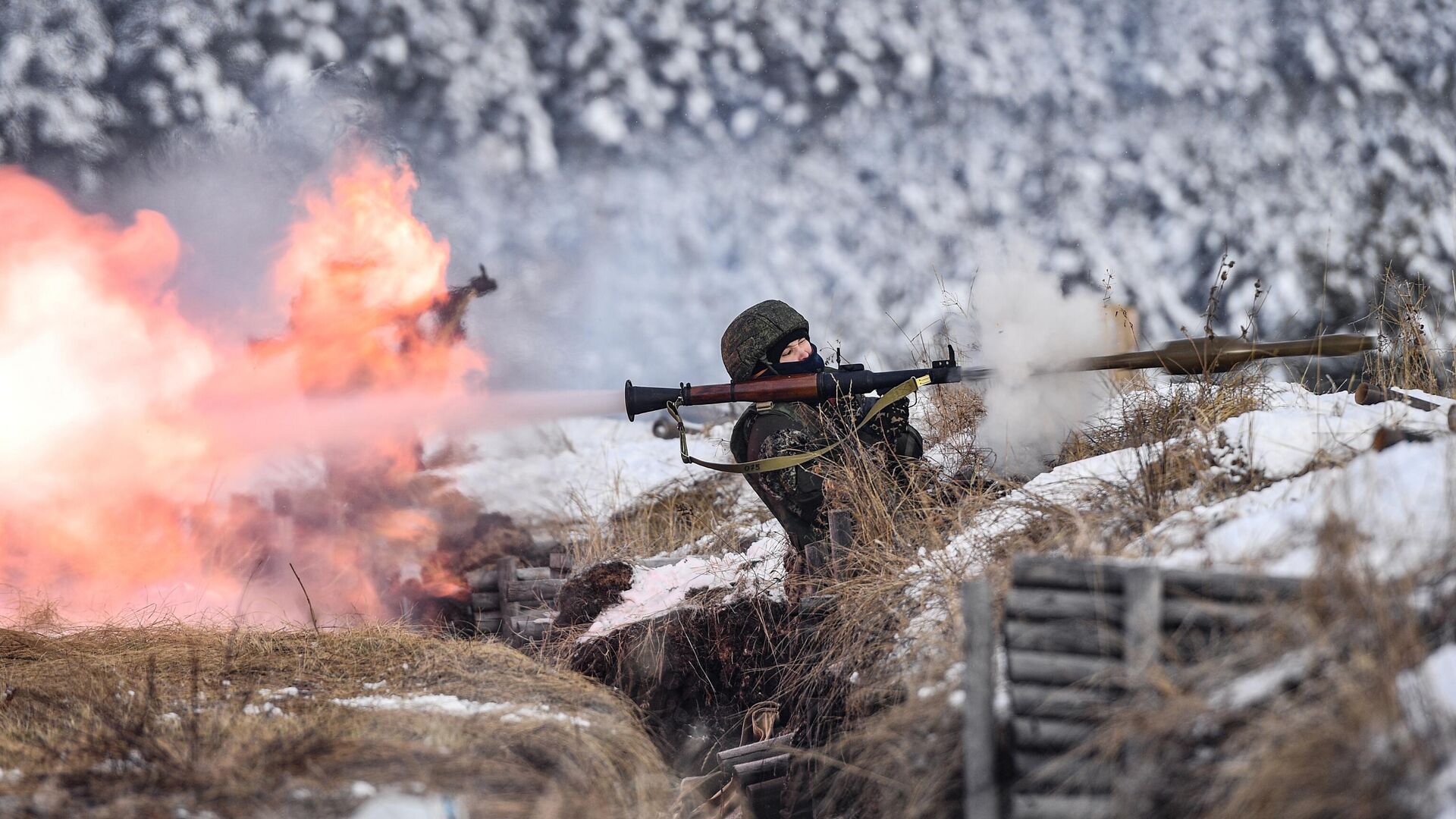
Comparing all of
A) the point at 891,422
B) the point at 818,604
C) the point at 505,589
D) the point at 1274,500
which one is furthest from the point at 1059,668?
the point at 505,589

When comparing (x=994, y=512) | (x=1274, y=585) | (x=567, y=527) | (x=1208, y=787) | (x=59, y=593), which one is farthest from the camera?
(x=567, y=527)

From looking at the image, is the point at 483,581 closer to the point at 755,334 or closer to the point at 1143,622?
the point at 755,334

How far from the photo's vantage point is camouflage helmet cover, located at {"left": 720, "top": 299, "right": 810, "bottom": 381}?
18.1 feet

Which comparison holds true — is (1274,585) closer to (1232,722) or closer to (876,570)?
(1232,722)

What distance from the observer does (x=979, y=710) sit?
2840 millimetres

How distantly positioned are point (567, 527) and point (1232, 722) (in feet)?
26.7

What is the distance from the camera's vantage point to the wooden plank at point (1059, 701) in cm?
272

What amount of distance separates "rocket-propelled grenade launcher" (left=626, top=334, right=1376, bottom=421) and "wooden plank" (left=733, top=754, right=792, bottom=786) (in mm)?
1899

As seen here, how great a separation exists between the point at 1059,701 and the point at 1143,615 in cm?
34

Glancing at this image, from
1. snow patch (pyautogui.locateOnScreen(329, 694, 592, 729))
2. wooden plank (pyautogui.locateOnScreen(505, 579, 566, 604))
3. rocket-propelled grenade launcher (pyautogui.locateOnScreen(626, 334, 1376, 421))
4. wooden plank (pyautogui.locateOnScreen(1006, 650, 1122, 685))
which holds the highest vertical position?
rocket-propelled grenade launcher (pyautogui.locateOnScreen(626, 334, 1376, 421))

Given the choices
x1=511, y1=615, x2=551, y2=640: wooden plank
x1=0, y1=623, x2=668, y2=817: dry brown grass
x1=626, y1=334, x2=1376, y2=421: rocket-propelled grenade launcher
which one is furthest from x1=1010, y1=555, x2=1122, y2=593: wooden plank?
x1=511, y1=615, x2=551, y2=640: wooden plank

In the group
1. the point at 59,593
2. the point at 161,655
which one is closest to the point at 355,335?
the point at 59,593

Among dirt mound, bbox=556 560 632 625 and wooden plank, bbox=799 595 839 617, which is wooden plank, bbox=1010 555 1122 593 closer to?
wooden plank, bbox=799 595 839 617

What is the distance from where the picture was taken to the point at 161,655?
17.3 feet
